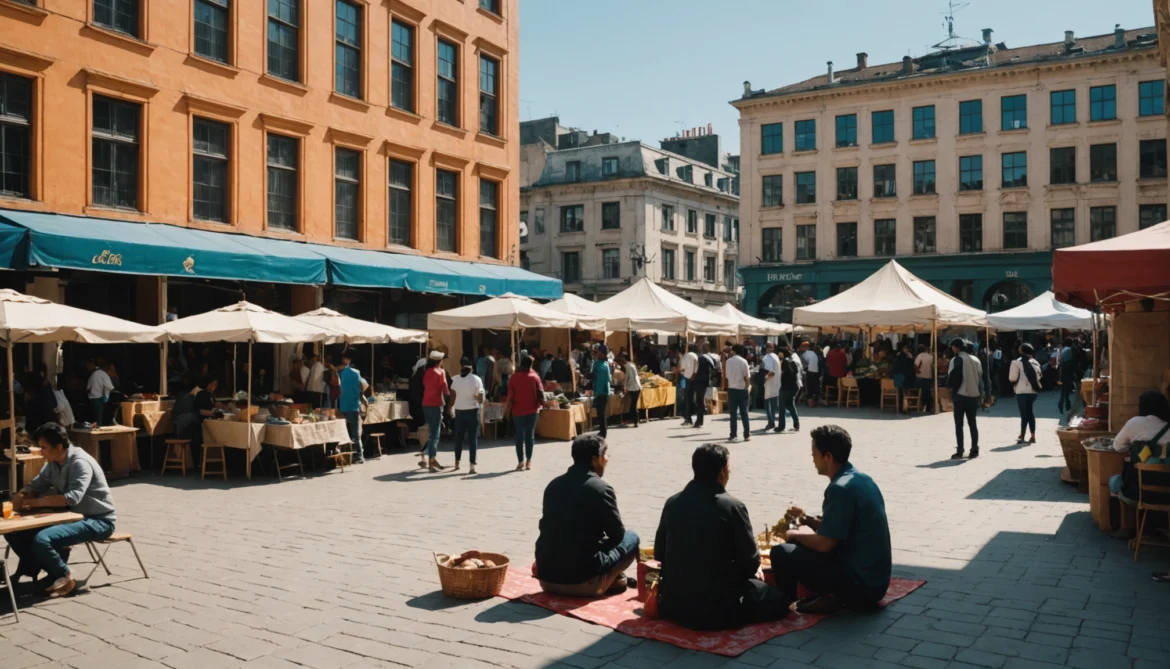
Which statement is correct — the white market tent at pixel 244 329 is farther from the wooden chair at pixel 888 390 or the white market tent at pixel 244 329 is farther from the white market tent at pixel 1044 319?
the white market tent at pixel 1044 319

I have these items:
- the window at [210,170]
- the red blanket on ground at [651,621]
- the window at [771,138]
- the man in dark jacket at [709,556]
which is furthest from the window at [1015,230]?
the man in dark jacket at [709,556]

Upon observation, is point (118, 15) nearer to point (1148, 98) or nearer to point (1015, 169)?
point (1015, 169)

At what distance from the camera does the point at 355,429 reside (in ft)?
49.3

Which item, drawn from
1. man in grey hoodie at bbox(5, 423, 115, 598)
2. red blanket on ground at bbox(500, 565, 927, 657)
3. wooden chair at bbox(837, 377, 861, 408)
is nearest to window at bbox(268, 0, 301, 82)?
man in grey hoodie at bbox(5, 423, 115, 598)

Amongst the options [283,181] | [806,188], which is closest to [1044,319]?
[283,181]

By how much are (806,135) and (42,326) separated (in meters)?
45.8

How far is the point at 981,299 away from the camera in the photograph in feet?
155

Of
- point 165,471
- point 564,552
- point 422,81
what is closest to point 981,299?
point 422,81

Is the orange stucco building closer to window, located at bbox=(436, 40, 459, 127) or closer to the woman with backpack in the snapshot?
window, located at bbox=(436, 40, 459, 127)

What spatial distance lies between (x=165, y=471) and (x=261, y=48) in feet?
32.0

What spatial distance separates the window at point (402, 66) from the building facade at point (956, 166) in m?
31.9

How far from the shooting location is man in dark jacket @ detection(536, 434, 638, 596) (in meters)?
6.70

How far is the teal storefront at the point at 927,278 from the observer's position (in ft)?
153

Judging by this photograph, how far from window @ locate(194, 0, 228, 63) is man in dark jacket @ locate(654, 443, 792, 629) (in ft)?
53.7
